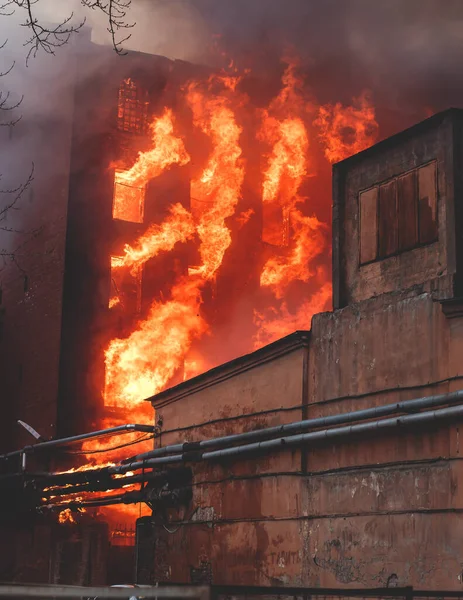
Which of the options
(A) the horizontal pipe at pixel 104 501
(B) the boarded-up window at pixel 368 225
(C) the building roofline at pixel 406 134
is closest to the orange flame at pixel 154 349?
(A) the horizontal pipe at pixel 104 501

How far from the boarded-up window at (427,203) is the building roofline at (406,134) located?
28.2 inches

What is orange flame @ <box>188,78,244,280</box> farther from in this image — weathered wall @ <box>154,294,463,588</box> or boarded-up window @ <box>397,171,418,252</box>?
boarded-up window @ <box>397,171,418,252</box>

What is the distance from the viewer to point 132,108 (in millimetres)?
33000

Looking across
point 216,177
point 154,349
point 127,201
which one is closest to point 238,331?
point 154,349

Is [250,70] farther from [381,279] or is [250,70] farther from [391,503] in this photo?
[391,503]

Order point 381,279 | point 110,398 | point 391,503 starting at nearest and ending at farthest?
point 391,503, point 381,279, point 110,398

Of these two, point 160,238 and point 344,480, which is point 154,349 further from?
point 344,480

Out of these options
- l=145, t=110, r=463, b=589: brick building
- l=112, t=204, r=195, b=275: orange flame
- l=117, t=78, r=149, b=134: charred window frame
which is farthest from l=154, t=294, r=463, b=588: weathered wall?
l=117, t=78, r=149, b=134: charred window frame

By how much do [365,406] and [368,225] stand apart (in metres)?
3.52

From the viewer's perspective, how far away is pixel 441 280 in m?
14.1

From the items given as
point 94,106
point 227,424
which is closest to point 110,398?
point 94,106

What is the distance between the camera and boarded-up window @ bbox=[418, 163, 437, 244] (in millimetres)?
15023

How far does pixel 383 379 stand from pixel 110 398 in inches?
690

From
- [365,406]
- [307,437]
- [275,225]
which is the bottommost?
[307,437]
